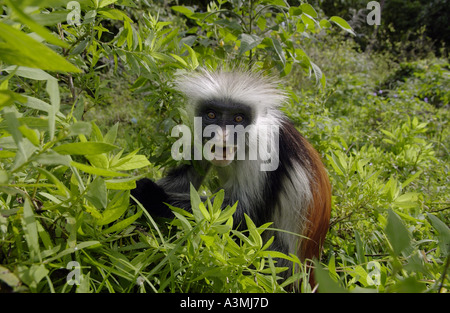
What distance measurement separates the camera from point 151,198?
3080 millimetres

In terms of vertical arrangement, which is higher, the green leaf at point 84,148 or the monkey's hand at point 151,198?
the green leaf at point 84,148

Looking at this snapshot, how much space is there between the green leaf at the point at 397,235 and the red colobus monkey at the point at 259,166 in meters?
1.79

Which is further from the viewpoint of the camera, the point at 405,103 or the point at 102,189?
the point at 405,103

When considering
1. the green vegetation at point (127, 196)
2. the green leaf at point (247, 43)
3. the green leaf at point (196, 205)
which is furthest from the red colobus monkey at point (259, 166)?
the green leaf at point (196, 205)

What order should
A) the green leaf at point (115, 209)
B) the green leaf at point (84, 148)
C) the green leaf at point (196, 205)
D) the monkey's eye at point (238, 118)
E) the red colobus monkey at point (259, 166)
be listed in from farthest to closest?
1. the monkey's eye at point (238, 118)
2. the red colobus monkey at point (259, 166)
3. the green leaf at point (196, 205)
4. the green leaf at point (115, 209)
5. the green leaf at point (84, 148)

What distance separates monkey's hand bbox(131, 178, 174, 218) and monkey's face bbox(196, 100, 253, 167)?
21.0 inches

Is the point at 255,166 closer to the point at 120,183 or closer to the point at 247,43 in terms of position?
the point at 247,43

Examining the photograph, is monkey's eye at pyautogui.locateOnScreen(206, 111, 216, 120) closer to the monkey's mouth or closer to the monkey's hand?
the monkey's mouth

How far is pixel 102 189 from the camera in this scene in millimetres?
1474

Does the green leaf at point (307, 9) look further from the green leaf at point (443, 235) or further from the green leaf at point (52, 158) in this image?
the green leaf at point (52, 158)

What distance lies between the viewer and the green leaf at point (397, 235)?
1.26m
